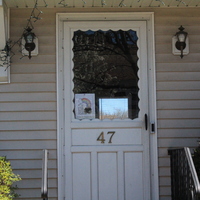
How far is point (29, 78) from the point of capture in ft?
15.3

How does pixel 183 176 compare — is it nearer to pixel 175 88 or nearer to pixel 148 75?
pixel 175 88

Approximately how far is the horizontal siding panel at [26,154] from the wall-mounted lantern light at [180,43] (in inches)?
79.1

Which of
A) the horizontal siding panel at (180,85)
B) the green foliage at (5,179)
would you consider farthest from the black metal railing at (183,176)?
the green foliage at (5,179)

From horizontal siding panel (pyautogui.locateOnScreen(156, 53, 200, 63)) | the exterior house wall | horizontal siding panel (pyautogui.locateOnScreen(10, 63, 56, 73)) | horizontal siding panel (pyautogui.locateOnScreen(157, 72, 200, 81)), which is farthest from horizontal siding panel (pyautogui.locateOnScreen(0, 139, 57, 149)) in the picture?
horizontal siding panel (pyautogui.locateOnScreen(156, 53, 200, 63))

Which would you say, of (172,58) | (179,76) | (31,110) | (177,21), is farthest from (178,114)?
(31,110)

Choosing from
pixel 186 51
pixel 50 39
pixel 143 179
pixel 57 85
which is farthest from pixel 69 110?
pixel 186 51

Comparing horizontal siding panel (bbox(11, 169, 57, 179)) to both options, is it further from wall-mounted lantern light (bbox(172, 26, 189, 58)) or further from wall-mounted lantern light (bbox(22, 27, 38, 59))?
wall-mounted lantern light (bbox(172, 26, 189, 58))

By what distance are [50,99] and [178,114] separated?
164 cm

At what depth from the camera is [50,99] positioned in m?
4.65

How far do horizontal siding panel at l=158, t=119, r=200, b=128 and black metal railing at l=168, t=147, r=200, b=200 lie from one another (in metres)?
0.34

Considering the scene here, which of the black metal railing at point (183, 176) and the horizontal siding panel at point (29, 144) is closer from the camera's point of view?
the black metal railing at point (183, 176)

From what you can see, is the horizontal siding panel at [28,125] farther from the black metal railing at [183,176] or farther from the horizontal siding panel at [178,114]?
the black metal railing at [183,176]

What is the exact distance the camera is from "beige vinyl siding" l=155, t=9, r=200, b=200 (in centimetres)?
467

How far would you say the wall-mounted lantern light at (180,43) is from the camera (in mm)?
4633
